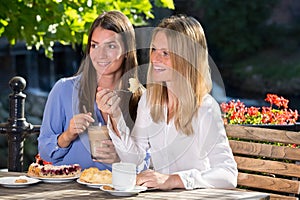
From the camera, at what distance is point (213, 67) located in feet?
7.47

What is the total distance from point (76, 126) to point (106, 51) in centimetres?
26

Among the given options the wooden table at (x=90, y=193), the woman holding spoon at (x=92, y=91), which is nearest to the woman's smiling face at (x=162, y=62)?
the woman holding spoon at (x=92, y=91)

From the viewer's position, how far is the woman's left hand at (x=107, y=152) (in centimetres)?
198

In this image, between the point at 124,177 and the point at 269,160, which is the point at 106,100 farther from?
the point at 269,160

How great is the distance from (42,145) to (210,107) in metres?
0.56

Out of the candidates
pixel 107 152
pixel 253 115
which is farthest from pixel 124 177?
pixel 253 115

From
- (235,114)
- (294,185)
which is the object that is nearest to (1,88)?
(235,114)

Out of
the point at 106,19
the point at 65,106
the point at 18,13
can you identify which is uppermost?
the point at 18,13

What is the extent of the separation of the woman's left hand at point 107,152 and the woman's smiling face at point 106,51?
0.84 ft

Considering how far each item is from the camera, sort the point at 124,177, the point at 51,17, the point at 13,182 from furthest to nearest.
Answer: the point at 51,17 < the point at 13,182 < the point at 124,177

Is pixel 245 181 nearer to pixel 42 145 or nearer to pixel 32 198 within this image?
pixel 42 145

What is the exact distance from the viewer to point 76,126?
202cm

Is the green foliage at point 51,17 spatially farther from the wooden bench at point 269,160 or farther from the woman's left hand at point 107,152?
the woman's left hand at point 107,152

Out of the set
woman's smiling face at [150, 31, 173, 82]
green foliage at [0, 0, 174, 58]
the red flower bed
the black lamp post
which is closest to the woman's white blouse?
woman's smiling face at [150, 31, 173, 82]
